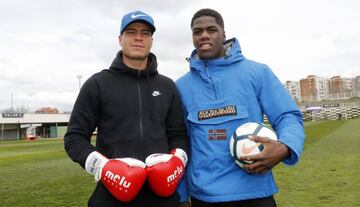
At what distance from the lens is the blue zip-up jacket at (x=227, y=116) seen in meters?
2.95

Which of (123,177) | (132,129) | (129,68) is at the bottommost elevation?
(123,177)

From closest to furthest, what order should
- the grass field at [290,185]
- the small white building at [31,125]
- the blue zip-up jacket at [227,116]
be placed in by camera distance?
the blue zip-up jacket at [227,116] < the grass field at [290,185] < the small white building at [31,125]

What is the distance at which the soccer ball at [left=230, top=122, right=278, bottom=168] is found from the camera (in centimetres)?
278

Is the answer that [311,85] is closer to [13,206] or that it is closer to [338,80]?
[338,80]

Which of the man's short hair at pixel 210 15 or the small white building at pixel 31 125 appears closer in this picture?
the man's short hair at pixel 210 15

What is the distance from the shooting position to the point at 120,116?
3.02 metres

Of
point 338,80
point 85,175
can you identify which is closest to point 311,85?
point 338,80

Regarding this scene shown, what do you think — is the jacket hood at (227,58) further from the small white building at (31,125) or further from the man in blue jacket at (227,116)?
the small white building at (31,125)

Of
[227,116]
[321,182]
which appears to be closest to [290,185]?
[321,182]

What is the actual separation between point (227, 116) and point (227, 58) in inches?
19.9

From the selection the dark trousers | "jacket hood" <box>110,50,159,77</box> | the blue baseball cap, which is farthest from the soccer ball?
the blue baseball cap

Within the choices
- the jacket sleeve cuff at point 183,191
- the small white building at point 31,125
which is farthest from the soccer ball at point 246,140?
the small white building at point 31,125

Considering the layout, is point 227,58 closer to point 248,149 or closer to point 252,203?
point 248,149

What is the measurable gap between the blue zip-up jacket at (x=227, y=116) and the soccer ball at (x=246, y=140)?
97 millimetres
